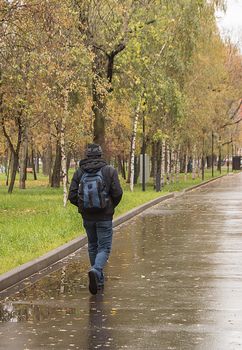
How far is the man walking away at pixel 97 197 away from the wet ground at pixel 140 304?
465mm

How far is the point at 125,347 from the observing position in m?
6.61

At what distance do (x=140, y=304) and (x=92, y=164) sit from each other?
208 centimetres

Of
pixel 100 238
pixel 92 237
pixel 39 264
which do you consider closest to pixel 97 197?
pixel 100 238

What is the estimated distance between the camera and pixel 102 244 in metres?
9.95

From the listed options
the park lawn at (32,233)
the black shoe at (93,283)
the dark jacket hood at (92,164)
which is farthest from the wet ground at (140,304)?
the dark jacket hood at (92,164)

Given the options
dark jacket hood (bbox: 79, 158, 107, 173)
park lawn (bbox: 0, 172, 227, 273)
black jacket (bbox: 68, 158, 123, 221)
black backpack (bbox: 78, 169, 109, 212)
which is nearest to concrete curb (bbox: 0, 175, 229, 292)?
park lawn (bbox: 0, 172, 227, 273)

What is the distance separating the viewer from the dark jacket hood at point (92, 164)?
9.73 metres

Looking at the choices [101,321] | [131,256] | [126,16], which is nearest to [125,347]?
[101,321]

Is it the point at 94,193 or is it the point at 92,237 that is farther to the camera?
the point at 92,237

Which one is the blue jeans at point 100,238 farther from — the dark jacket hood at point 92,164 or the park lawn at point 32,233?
the park lawn at point 32,233

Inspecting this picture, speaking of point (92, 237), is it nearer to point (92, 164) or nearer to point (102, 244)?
point (102, 244)

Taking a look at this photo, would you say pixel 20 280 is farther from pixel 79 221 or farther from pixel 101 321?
pixel 79 221

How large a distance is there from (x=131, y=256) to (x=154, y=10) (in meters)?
18.8

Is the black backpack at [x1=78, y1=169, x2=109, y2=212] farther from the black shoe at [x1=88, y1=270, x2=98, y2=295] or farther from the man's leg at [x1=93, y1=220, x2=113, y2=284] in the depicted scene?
the black shoe at [x1=88, y1=270, x2=98, y2=295]
